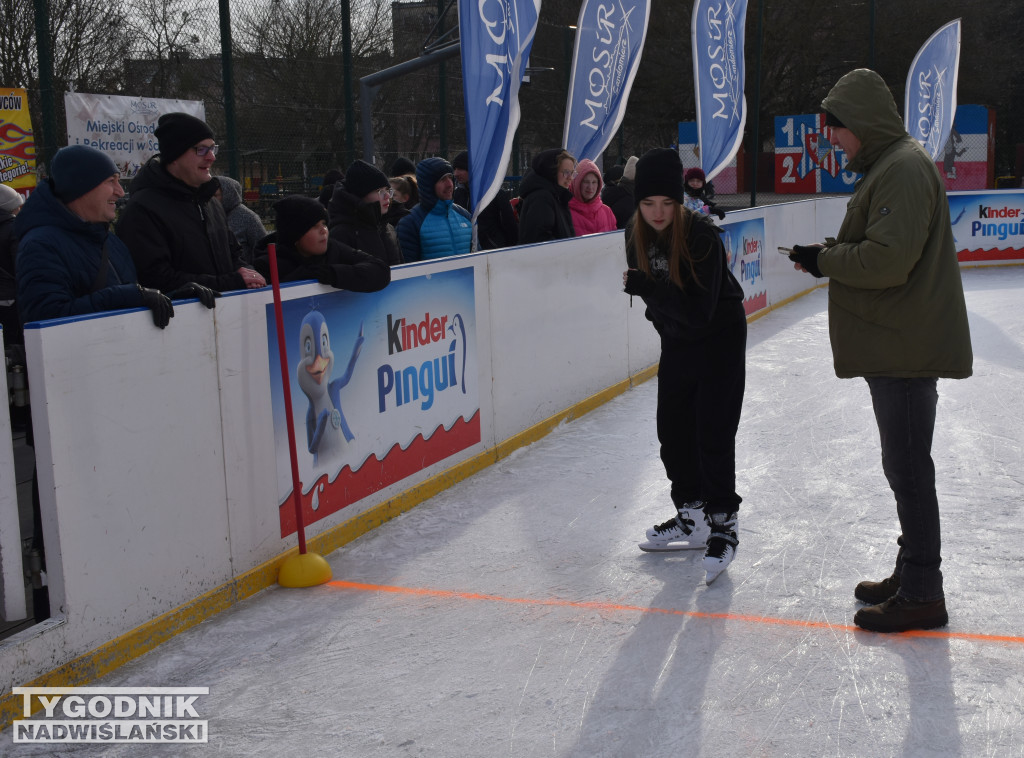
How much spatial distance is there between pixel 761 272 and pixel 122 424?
354 inches

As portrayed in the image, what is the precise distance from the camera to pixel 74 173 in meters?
3.55

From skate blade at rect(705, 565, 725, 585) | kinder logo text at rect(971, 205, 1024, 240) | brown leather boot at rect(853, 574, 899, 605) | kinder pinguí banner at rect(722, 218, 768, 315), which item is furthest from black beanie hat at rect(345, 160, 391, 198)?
kinder logo text at rect(971, 205, 1024, 240)

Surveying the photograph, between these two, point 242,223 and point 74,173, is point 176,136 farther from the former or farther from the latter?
point 242,223

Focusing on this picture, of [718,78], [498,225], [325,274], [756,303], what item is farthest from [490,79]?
[756,303]

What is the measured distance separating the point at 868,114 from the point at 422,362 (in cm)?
264

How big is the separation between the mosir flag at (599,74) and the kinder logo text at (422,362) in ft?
11.1

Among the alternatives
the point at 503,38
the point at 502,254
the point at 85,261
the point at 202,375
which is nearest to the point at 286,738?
the point at 202,375

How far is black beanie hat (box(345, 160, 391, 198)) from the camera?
5258 mm

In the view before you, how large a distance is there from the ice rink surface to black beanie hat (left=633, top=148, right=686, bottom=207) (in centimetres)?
149

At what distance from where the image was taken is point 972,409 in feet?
22.6

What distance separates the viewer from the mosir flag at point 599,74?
8578 mm

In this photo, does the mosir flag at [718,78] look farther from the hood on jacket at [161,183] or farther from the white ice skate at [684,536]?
the hood on jacket at [161,183]

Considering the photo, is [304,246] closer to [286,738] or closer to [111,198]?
[111,198]

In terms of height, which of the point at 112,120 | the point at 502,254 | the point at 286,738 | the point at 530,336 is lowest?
the point at 286,738
